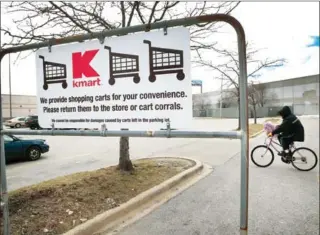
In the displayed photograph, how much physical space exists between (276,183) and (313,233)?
2755 millimetres

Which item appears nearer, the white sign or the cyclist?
the white sign

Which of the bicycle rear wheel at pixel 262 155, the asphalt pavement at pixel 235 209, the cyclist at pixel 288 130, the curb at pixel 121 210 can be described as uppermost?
the cyclist at pixel 288 130

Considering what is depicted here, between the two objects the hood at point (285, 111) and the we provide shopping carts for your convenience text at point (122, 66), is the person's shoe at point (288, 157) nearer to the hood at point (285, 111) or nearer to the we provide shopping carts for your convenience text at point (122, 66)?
the hood at point (285, 111)

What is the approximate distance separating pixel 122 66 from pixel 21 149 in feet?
31.8

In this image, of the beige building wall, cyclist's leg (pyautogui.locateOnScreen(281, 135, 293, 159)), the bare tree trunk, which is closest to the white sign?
the bare tree trunk

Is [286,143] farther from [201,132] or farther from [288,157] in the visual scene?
[201,132]

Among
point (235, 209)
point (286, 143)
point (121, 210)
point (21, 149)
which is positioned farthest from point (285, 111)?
point (21, 149)

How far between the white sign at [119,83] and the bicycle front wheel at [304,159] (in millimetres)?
6736

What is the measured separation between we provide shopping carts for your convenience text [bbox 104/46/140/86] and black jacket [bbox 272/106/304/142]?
20.9ft

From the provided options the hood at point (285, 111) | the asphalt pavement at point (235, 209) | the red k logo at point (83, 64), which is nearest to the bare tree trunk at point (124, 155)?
the asphalt pavement at point (235, 209)

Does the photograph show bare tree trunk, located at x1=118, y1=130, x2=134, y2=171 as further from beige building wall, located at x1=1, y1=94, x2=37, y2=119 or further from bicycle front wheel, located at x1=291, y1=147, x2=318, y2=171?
beige building wall, located at x1=1, y1=94, x2=37, y2=119

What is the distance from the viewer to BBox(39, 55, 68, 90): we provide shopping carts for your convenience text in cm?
284

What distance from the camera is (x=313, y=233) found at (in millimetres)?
3820

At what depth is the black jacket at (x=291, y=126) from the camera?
25.6 ft
